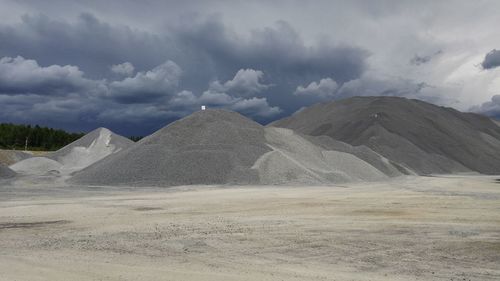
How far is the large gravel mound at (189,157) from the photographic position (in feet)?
121

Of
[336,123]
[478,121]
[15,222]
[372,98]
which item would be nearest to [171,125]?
[15,222]

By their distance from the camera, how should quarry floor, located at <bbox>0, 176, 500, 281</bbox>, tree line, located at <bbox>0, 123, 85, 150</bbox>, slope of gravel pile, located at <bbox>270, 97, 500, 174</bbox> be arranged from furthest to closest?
tree line, located at <bbox>0, 123, 85, 150</bbox> < slope of gravel pile, located at <bbox>270, 97, 500, 174</bbox> < quarry floor, located at <bbox>0, 176, 500, 281</bbox>

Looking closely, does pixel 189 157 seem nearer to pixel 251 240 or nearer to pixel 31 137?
pixel 251 240

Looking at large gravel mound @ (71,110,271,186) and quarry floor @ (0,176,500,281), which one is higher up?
large gravel mound @ (71,110,271,186)

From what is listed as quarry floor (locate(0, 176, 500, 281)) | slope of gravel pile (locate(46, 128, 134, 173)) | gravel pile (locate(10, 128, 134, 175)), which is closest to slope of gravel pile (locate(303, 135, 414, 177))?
gravel pile (locate(10, 128, 134, 175))

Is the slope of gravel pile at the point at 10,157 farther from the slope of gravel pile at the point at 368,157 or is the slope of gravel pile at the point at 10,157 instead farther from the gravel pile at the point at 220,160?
the slope of gravel pile at the point at 368,157

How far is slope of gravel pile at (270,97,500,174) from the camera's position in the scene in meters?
64.4

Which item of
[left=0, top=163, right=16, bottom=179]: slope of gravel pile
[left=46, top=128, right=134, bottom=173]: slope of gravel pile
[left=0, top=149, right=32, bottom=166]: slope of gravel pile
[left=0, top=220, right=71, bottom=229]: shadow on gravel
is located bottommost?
[left=0, top=220, right=71, bottom=229]: shadow on gravel

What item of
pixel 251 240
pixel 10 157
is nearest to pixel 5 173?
pixel 10 157

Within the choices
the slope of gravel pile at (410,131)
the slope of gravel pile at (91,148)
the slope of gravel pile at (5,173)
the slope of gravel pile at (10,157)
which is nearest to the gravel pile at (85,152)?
the slope of gravel pile at (91,148)

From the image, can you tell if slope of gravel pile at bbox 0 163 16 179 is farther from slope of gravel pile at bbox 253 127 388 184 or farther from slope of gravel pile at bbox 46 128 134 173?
slope of gravel pile at bbox 253 127 388 184

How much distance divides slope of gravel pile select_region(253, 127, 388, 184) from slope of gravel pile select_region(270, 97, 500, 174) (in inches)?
427

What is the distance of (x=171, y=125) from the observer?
44.7 metres

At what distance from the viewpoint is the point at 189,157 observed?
39.1 m
